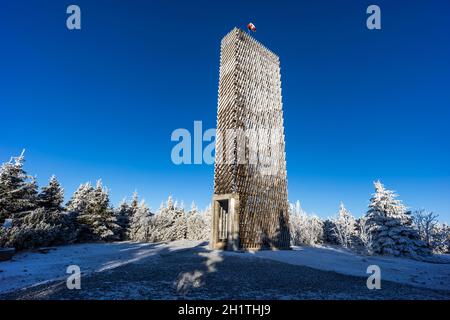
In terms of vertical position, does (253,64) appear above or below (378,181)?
above

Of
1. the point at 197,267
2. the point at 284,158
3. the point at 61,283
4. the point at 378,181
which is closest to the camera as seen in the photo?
the point at 61,283

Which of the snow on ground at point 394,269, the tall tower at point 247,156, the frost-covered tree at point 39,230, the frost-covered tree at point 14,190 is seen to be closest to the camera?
the snow on ground at point 394,269

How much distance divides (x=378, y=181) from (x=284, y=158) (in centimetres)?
1044

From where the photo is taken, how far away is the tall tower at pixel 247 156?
72.4ft

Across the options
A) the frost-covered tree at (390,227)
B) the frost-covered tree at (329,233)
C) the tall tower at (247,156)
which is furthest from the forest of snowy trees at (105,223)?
the tall tower at (247,156)

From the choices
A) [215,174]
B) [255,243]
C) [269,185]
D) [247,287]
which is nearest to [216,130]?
[215,174]

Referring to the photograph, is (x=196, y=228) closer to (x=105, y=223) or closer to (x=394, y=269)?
(x=105, y=223)

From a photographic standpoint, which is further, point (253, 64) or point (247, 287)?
point (253, 64)

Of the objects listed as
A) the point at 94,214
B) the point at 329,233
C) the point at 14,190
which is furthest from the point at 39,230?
the point at 329,233

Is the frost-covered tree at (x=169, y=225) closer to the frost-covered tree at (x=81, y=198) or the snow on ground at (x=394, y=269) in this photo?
the frost-covered tree at (x=81, y=198)

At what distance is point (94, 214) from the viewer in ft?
95.8

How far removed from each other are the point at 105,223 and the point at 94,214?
1926 millimetres

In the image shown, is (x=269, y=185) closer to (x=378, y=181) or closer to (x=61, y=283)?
(x=378, y=181)

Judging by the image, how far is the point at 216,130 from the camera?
85.3 feet
